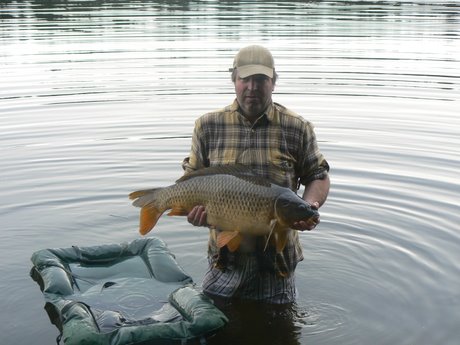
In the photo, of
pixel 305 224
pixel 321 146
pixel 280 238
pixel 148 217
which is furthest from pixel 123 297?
pixel 321 146

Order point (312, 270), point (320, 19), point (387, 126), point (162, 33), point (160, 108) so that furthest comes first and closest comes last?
point (320, 19)
point (162, 33)
point (160, 108)
point (387, 126)
point (312, 270)

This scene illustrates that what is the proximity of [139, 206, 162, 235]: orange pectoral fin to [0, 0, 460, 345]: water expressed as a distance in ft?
4.13

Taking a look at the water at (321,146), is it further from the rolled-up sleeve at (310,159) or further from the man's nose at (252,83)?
the man's nose at (252,83)

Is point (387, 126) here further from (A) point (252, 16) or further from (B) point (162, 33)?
(A) point (252, 16)

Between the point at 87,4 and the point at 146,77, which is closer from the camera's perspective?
the point at 146,77

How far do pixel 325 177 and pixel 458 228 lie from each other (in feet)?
11.8

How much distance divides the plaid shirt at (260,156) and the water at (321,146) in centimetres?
59

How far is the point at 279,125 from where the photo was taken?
5.86 m

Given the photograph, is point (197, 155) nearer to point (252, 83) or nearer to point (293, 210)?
point (252, 83)

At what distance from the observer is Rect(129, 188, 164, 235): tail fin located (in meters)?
5.88

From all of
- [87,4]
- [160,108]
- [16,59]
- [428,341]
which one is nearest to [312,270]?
[428,341]

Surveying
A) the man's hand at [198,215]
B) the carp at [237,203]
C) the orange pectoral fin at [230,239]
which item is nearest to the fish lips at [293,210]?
the carp at [237,203]

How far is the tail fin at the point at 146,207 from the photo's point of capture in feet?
19.3

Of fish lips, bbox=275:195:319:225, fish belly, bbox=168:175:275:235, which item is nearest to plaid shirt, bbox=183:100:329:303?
fish belly, bbox=168:175:275:235
